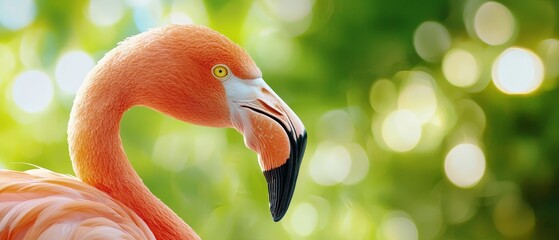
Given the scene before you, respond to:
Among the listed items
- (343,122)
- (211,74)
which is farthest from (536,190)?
(211,74)

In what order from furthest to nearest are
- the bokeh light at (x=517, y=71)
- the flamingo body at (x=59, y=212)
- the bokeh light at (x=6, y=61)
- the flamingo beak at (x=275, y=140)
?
the bokeh light at (x=6, y=61) < the bokeh light at (x=517, y=71) < the flamingo beak at (x=275, y=140) < the flamingo body at (x=59, y=212)

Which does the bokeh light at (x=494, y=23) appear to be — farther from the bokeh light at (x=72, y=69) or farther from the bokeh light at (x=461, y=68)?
the bokeh light at (x=72, y=69)

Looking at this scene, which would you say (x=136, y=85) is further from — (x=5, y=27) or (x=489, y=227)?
(x=489, y=227)

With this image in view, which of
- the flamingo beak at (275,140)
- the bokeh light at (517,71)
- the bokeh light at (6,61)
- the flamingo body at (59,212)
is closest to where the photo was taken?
the flamingo body at (59,212)

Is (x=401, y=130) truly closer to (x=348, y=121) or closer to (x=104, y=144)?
(x=348, y=121)

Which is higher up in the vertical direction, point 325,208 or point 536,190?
point 536,190

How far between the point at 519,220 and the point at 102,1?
1.76 m

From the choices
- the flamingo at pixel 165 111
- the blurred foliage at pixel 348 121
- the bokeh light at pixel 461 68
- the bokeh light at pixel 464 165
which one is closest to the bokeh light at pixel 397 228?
the blurred foliage at pixel 348 121

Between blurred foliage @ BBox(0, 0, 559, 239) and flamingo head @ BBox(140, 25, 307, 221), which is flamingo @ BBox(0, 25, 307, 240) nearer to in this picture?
flamingo head @ BBox(140, 25, 307, 221)

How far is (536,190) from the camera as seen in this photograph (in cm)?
274

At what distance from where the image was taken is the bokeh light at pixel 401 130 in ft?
8.86

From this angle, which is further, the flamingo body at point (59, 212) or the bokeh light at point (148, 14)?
the bokeh light at point (148, 14)

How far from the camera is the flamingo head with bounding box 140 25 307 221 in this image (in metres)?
1.13

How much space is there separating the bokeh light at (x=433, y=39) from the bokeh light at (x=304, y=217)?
28.3 inches
